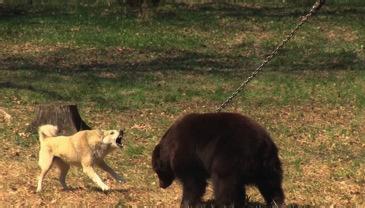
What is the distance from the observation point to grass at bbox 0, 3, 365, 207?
31.8 ft

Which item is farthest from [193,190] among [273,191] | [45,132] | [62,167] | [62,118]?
[62,118]

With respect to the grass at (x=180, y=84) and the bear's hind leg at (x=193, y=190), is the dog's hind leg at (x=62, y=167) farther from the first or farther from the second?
the bear's hind leg at (x=193, y=190)

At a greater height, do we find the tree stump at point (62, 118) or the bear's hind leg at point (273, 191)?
the bear's hind leg at point (273, 191)

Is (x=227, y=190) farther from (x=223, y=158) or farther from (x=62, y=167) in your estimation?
(x=62, y=167)

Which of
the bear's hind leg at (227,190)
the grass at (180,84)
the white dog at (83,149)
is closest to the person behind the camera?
the bear's hind leg at (227,190)

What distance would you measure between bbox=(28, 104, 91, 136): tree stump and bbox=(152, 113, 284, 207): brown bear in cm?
415

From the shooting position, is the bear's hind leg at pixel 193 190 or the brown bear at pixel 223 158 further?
the bear's hind leg at pixel 193 190

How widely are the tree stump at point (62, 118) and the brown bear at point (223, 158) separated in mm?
4151

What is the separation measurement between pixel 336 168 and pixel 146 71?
9059 mm

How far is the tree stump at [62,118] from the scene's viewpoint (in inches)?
453

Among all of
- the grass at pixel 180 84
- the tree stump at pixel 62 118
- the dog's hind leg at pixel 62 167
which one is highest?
the dog's hind leg at pixel 62 167

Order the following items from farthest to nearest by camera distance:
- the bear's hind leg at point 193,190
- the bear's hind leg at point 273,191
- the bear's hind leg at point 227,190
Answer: the bear's hind leg at point 193,190 → the bear's hind leg at point 273,191 → the bear's hind leg at point 227,190

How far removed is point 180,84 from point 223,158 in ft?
34.5

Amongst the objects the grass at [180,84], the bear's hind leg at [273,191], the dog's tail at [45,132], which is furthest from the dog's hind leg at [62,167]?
the bear's hind leg at [273,191]
